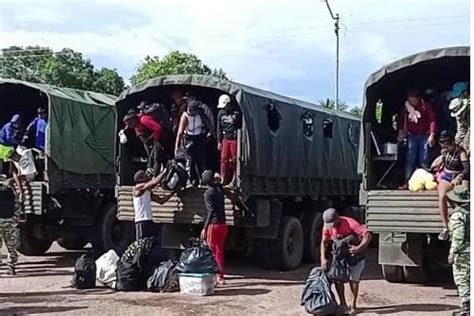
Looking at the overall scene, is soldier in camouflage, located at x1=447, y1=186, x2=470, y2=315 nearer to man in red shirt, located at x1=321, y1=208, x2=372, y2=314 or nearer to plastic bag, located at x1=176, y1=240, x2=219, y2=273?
man in red shirt, located at x1=321, y1=208, x2=372, y2=314

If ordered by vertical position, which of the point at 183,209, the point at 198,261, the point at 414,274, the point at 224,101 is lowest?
the point at 414,274

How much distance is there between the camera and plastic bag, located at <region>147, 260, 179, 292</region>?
1023 centimetres

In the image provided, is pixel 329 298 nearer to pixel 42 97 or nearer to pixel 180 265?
pixel 180 265

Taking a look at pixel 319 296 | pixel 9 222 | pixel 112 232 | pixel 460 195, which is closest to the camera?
pixel 460 195

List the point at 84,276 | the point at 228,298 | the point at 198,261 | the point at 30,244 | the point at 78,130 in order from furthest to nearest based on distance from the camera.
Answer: the point at 30,244
the point at 78,130
the point at 84,276
the point at 198,261
the point at 228,298

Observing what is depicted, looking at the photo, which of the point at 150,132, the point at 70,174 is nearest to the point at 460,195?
the point at 150,132

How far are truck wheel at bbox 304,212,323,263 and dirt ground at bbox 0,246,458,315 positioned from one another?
51.9 inches

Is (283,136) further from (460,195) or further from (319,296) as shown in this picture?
(460,195)

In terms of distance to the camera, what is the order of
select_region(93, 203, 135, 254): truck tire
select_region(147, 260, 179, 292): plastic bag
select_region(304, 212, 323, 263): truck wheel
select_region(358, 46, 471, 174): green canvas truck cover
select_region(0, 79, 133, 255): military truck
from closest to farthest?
select_region(358, 46, 471, 174): green canvas truck cover, select_region(147, 260, 179, 292): plastic bag, select_region(0, 79, 133, 255): military truck, select_region(304, 212, 323, 263): truck wheel, select_region(93, 203, 135, 254): truck tire

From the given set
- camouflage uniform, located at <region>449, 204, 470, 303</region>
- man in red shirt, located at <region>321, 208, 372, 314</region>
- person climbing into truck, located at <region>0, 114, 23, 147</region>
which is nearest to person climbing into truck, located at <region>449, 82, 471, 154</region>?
camouflage uniform, located at <region>449, 204, 470, 303</region>

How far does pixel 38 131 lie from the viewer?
13.2 metres

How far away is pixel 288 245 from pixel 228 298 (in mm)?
2852

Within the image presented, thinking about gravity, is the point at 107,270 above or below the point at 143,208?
below

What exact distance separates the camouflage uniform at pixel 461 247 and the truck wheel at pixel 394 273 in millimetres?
3081
